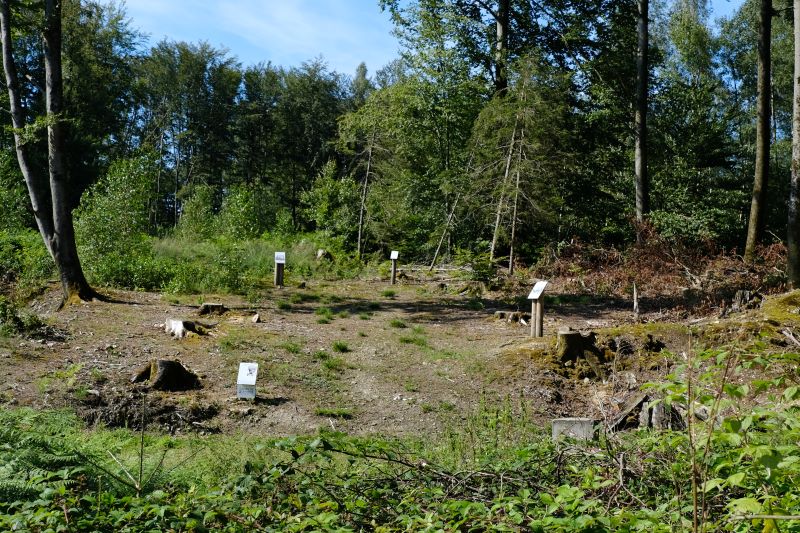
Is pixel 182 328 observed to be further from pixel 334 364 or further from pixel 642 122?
pixel 642 122

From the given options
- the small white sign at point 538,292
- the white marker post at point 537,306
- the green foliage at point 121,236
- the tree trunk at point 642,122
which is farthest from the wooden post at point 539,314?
the tree trunk at point 642,122

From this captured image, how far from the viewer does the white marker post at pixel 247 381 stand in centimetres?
789

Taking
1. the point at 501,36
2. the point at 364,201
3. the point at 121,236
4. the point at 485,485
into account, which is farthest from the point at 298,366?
the point at 501,36

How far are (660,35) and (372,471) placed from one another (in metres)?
41.0

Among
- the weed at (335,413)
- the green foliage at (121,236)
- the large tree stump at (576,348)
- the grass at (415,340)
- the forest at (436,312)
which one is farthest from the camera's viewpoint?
the green foliage at (121,236)

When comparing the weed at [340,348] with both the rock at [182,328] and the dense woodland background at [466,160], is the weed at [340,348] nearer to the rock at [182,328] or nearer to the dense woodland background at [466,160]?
the rock at [182,328]

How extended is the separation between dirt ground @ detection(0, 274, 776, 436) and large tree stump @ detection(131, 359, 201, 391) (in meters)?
0.15

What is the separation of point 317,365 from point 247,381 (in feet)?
6.26

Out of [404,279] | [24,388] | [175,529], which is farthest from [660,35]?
[175,529]

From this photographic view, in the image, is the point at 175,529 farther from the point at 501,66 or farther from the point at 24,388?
the point at 501,66

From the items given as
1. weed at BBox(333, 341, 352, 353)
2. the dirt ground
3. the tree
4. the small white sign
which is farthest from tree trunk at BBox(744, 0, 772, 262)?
the tree

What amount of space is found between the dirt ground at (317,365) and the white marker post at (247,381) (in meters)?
0.17

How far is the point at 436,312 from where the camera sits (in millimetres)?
13953

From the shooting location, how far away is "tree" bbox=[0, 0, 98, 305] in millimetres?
12062
